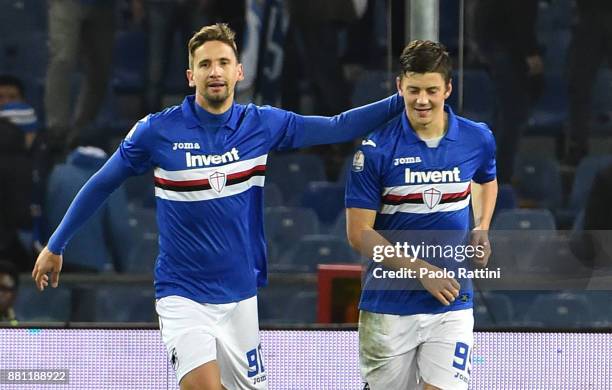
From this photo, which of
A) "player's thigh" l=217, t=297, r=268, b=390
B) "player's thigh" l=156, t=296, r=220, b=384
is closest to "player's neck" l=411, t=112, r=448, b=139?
"player's thigh" l=217, t=297, r=268, b=390

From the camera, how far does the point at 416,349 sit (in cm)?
569

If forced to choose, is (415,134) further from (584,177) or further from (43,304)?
(43,304)

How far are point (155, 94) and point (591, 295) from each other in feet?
11.1

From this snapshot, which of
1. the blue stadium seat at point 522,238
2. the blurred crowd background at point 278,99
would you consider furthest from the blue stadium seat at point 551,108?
the blue stadium seat at point 522,238

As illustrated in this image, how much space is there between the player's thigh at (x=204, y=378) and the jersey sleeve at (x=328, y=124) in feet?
2.96

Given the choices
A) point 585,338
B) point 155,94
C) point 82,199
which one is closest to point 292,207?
point 155,94

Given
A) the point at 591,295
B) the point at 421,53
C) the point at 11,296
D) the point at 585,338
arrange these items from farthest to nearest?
the point at 11,296, the point at 591,295, the point at 585,338, the point at 421,53

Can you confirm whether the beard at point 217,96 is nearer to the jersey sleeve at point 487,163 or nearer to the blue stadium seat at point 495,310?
the jersey sleeve at point 487,163

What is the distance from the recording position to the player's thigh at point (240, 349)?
19.0ft

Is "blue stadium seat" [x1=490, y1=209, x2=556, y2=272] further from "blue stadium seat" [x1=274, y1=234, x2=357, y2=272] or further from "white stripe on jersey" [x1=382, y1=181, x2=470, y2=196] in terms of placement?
"white stripe on jersey" [x1=382, y1=181, x2=470, y2=196]

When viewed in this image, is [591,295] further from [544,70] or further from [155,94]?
[155,94]

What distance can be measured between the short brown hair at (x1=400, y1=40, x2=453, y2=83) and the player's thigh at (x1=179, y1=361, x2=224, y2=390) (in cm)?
130

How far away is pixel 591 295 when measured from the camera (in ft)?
26.0

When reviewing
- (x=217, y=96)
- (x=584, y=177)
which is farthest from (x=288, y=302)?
(x=217, y=96)
